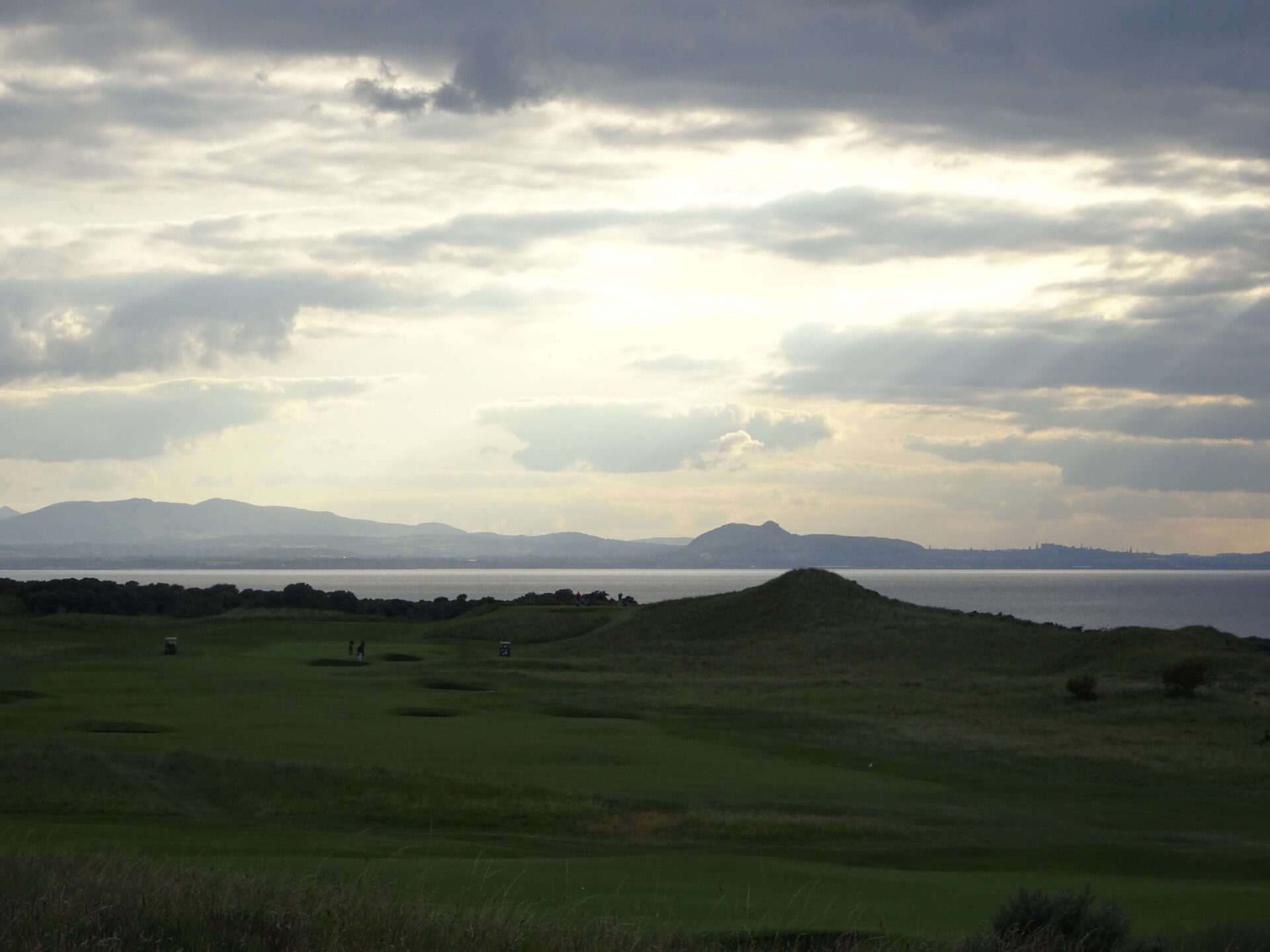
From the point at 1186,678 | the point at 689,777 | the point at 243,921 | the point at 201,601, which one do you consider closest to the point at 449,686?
the point at 689,777

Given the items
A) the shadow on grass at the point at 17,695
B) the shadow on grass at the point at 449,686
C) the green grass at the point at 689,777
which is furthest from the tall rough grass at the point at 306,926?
the shadow on grass at the point at 449,686

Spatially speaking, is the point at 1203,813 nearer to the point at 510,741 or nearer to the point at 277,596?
the point at 510,741

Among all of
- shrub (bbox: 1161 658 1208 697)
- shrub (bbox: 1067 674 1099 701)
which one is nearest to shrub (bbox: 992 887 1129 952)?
shrub (bbox: 1067 674 1099 701)

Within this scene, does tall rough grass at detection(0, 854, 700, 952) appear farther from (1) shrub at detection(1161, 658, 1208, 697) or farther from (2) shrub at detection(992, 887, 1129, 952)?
(1) shrub at detection(1161, 658, 1208, 697)

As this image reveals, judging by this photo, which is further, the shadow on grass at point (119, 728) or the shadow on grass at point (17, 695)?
the shadow on grass at point (17, 695)

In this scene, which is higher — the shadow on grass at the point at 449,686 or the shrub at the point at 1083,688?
the shrub at the point at 1083,688

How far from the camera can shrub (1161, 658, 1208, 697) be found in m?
37.3

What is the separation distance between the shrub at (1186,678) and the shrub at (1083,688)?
2.17 meters

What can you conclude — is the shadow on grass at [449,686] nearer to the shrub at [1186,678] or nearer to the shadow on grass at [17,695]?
the shadow on grass at [17,695]

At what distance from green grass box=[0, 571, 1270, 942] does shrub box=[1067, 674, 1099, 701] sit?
1.98 feet

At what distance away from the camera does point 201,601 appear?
85.1 m

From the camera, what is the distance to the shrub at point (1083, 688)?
3812 cm

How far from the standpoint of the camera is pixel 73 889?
9.27 metres

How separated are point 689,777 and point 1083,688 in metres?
18.7
